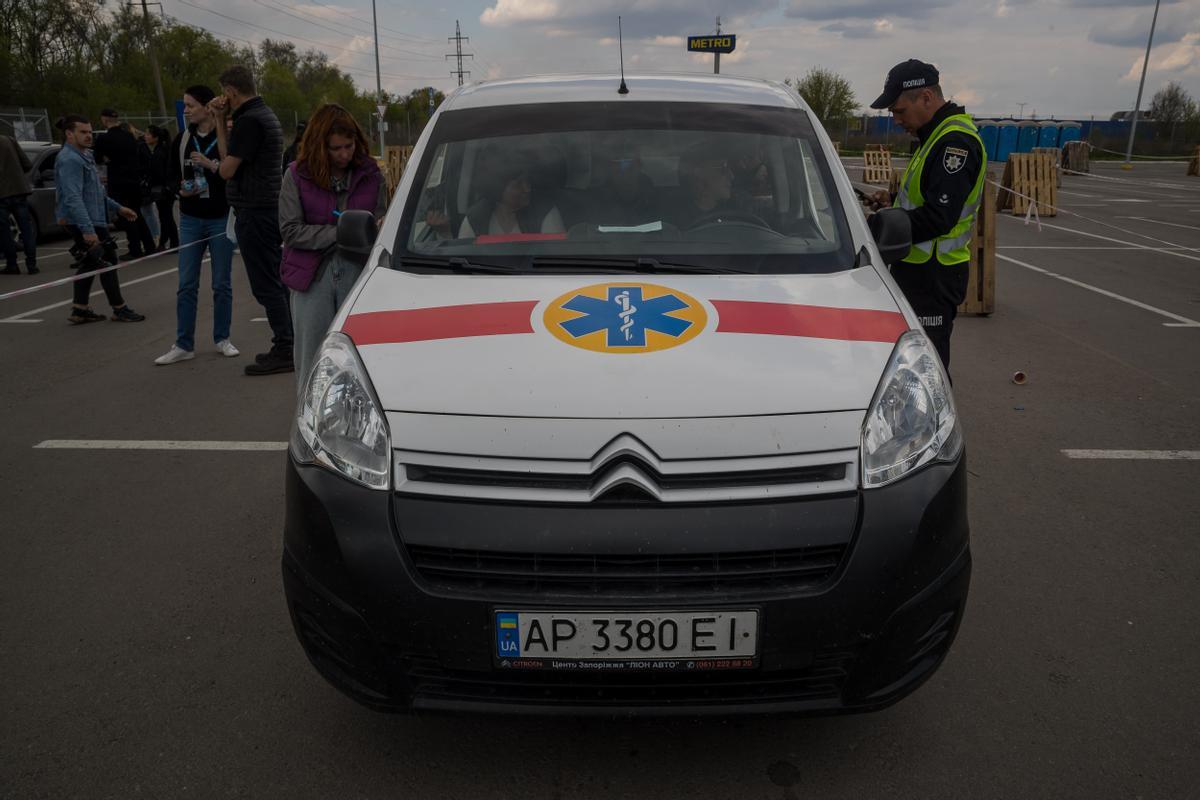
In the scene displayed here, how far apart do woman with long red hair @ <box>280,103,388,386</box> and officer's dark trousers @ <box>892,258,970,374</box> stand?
282cm

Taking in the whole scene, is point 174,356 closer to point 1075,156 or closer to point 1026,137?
point 1075,156

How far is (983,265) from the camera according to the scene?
8758mm

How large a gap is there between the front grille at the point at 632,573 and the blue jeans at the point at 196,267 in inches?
217

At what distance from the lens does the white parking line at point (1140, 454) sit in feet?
15.9

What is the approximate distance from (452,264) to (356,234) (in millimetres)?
523

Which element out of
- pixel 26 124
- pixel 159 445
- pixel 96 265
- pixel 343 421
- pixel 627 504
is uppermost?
pixel 26 124

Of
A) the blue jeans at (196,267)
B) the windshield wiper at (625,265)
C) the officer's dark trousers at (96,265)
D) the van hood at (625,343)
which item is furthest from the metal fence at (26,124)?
the van hood at (625,343)

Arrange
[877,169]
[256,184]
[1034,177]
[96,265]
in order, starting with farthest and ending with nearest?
1. [877,169]
2. [1034,177]
3. [96,265]
4. [256,184]

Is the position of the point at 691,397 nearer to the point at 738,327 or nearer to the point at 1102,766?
the point at 738,327

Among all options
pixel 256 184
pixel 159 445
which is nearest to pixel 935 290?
pixel 159 445

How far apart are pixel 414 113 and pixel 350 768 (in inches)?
3983

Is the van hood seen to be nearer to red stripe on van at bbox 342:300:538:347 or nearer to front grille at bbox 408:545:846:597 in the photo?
red stripe on van at bbox 342:300:538:347

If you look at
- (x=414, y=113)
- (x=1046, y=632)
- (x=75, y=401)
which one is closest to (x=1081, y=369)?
(x=1046, y=632)

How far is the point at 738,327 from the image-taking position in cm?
246
